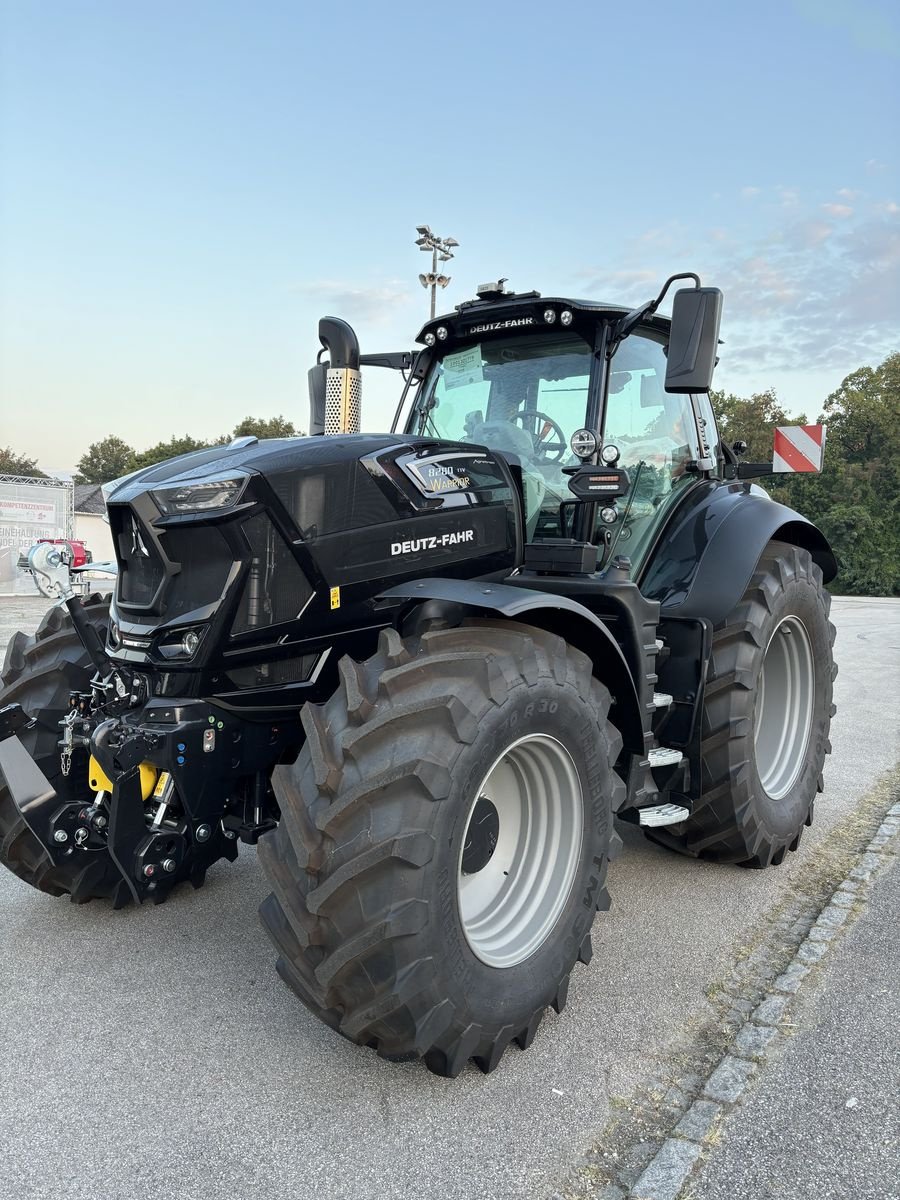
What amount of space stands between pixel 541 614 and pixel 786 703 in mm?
2229

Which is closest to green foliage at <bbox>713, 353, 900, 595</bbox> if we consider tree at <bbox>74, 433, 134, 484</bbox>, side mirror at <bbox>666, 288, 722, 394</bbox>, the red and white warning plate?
the red and white warning plate

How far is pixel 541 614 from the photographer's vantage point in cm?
301

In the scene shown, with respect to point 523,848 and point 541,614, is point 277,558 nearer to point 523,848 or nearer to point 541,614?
point 541,614

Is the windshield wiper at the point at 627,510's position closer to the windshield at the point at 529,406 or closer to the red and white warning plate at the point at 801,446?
the windshield at the point at 529,406

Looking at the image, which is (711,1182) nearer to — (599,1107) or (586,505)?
(599,1107)

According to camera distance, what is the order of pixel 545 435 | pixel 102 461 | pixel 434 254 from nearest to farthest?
1. pixel 545 435
2. pixel 434 254
3. pixel 102 461

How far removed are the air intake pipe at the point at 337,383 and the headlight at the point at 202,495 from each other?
28.7 inches

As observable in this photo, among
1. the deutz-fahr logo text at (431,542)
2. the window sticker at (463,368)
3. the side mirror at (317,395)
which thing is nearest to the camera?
the deutz-fahr logo text at (431,542)

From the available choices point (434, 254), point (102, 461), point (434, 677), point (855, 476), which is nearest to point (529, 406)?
point (434, 677)

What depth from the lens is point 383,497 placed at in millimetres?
2986

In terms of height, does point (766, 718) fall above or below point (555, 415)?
below

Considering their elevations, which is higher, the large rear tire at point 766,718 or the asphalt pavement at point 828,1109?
the large rear tire at point 766,718

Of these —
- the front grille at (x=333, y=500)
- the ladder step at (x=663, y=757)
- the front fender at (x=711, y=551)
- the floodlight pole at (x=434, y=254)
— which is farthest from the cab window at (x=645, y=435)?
the floodlight pole at (x=434, y=254)

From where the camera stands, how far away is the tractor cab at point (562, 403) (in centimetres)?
376
